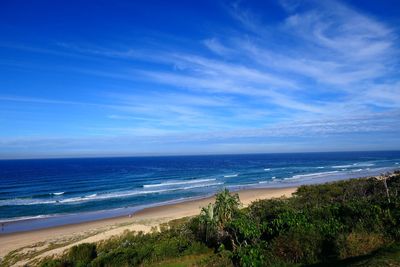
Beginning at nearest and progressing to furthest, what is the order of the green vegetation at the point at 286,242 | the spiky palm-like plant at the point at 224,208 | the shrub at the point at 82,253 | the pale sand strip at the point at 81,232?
the green vegetation at the point at 286,242 → the spiky palm-like plant at the point at 224,208 → the shrub at the point at 82,253 → the pale sand strip at the point at 81,232

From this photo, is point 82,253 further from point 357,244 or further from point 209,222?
point 357,244

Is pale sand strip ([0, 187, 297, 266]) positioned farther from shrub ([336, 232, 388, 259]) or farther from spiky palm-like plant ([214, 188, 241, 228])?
shrub ([336, 232, 388, 259])

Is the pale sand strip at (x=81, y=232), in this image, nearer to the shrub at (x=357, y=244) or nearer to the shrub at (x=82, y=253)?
the shrub at (x=82, y=253)

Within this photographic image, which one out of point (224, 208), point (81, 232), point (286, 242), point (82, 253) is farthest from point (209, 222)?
point (81, 232)

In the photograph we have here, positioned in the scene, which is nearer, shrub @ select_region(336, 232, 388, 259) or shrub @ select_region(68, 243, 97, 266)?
shrub @ select_region(336, 232, 388, 259)

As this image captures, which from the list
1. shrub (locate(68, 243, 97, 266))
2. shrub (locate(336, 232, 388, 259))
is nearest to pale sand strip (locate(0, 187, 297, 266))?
shrub (locate(68, 243, 97, 266))

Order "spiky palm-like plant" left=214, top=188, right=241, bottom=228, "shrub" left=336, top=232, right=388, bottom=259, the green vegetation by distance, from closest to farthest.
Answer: "shrub" left=336, top=232, right=388, bottom=259 → the green vegetation → "spiky palm-like plant" left=214, top=188, right=241, bottom=228

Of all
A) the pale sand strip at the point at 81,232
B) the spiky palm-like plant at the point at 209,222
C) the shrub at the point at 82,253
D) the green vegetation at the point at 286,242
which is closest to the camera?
the green vegetation at the point at 286,242

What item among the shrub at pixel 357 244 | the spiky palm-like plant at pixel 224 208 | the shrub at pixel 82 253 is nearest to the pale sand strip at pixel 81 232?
the shrub at pixel 82 253

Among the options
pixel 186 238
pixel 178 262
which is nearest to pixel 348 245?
pixel 178 262

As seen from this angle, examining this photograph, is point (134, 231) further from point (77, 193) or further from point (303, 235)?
point (77, 193)

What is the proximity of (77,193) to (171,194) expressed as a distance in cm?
1351

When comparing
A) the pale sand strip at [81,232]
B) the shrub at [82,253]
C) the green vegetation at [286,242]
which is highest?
the green vegetation at [286,242]

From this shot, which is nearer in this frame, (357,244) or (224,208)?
(357,244)
